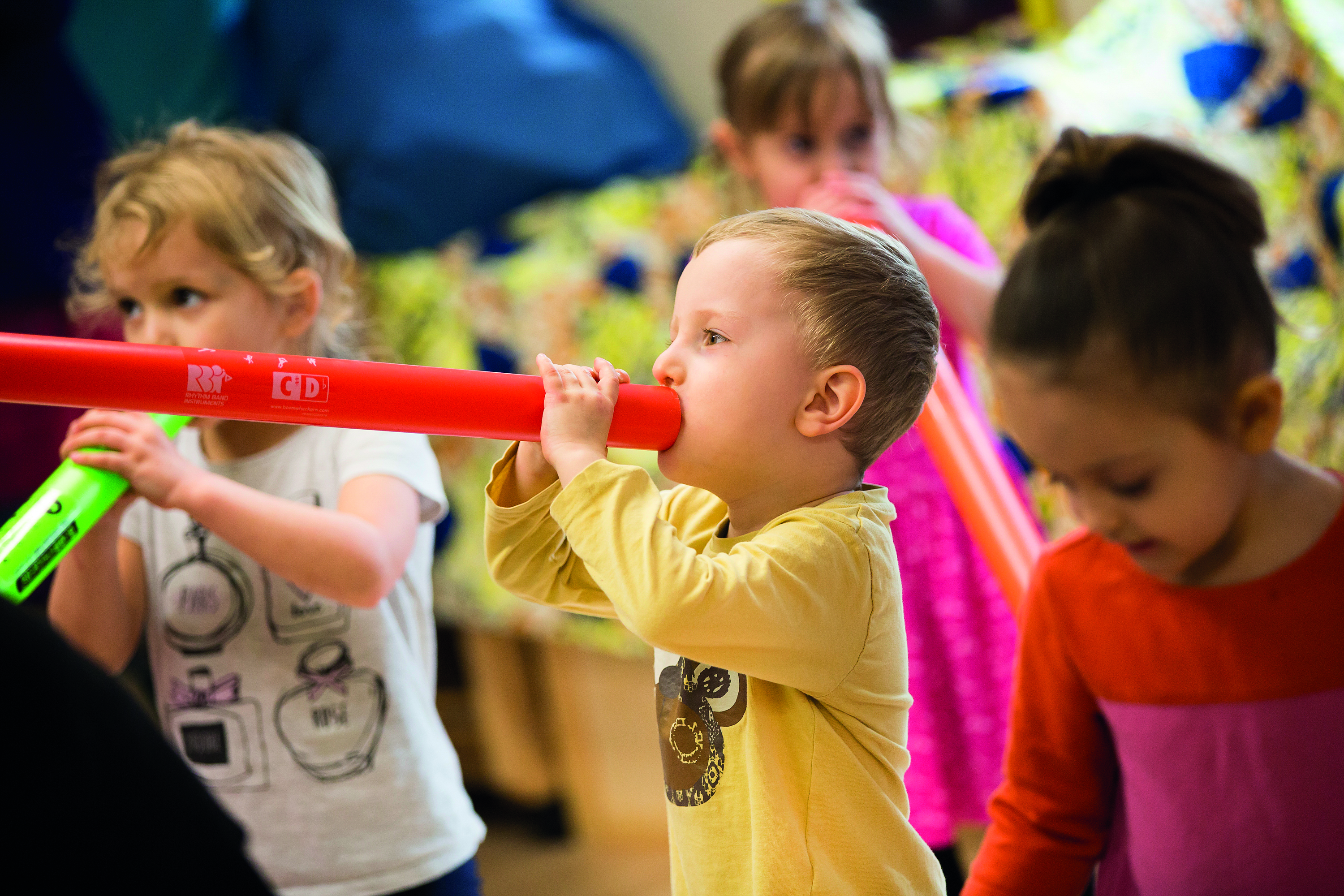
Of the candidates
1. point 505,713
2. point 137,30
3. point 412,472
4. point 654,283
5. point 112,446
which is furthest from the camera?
point 505,713

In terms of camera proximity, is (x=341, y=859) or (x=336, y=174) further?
(x=336, y=174)

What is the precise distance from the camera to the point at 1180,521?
594 mm

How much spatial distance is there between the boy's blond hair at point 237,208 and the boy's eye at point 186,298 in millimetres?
36

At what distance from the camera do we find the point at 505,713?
6.94ft

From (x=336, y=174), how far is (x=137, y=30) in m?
0.39

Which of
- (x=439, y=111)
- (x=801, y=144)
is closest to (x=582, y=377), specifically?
(x=801, y=144)

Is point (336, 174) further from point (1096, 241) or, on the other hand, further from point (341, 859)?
point (1096, 241)

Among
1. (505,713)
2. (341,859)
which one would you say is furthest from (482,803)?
(341,859)

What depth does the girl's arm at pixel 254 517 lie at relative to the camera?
2.68 ft

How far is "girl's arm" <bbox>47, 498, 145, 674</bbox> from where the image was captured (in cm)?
90

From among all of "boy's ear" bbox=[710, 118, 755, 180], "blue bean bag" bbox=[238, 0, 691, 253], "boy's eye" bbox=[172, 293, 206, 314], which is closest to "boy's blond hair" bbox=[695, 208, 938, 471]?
"boy's eye" bbox=[172, 293, 206, 314]

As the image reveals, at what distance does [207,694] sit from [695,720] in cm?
44

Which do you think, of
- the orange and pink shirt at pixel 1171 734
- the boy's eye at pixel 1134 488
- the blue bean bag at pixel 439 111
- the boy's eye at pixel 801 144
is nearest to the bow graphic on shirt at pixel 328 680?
the orange and pink shirt at pixel 1171 734

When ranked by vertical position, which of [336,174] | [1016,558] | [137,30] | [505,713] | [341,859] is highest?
[137,30]
